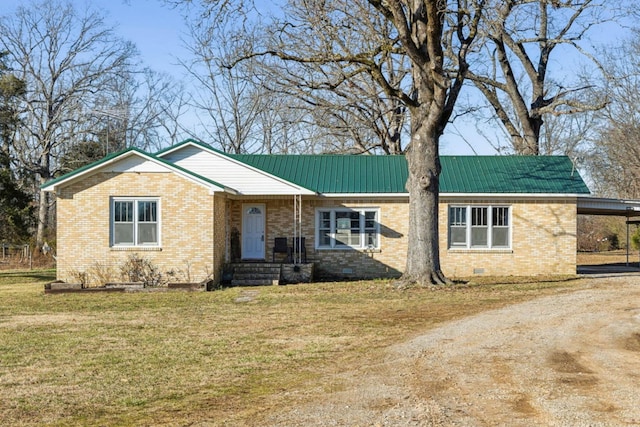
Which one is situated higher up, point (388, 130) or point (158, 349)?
point (388, 130)

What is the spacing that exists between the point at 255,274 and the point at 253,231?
99.4 inches

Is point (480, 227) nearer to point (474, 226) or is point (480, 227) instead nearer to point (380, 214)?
point (474, 226)

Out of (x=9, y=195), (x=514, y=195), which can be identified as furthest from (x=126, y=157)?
(x=514, y=195)

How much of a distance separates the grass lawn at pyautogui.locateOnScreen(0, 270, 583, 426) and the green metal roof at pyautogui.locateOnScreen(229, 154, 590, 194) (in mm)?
5117

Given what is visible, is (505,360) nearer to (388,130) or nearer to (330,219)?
(330,219)

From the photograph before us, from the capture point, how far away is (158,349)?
10773mm

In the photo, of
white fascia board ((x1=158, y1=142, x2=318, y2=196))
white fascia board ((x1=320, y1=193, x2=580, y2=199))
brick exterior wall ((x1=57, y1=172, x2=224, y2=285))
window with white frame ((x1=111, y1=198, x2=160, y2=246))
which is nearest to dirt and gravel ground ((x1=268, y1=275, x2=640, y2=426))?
brick exterior wall ((x1=57, y1=172, x2=224, y2=285))

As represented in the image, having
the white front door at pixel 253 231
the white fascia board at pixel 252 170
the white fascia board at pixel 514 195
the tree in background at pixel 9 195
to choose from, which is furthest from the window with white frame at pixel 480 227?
the tree in background at pixel 9 195

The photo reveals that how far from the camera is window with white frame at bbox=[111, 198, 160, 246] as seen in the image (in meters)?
20.9

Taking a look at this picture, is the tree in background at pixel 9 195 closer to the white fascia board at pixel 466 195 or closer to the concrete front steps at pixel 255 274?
the concrete front steps at pixel 255 274

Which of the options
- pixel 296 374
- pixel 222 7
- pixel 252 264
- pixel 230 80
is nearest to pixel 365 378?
pixel 296 374

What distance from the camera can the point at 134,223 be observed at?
20938 mm

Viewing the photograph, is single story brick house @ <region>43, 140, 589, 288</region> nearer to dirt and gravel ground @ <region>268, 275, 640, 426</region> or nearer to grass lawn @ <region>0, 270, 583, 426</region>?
grass lawn @ <region>0, 270, 583, 426</region>

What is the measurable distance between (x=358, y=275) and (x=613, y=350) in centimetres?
1449
